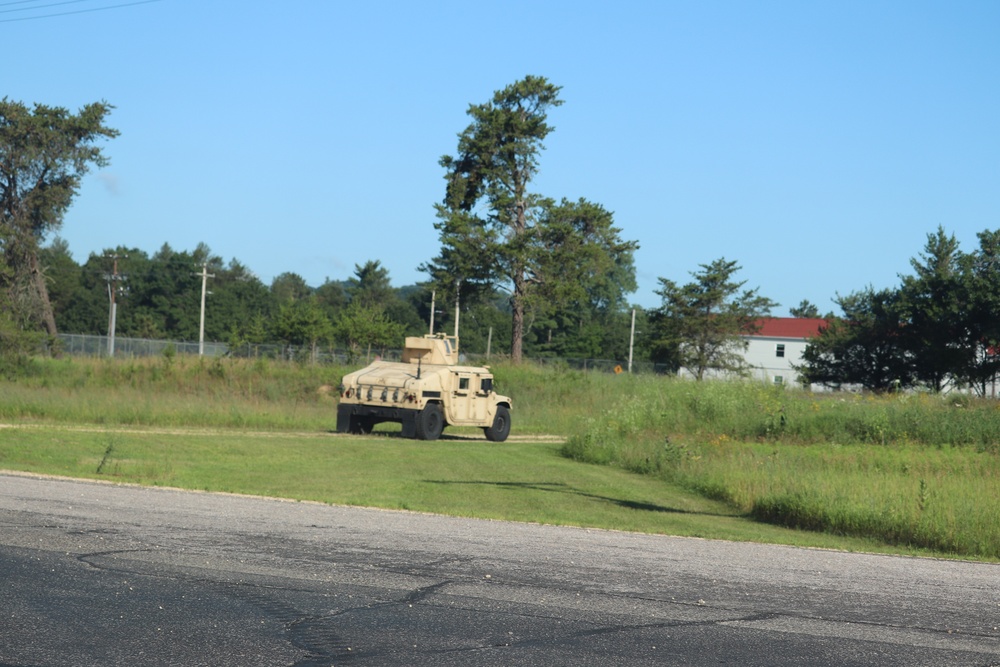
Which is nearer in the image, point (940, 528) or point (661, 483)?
point (940, 528)

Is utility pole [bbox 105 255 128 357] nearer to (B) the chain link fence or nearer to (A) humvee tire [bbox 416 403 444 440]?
(B) the chain link fence

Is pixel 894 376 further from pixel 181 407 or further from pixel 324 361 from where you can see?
pixel 181 407

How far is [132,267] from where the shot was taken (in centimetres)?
11931

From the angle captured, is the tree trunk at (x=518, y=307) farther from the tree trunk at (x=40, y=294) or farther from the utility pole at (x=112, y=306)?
the tree trunk at (x=40, y=294)

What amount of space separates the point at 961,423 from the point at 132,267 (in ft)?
338

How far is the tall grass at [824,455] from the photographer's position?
15.4m

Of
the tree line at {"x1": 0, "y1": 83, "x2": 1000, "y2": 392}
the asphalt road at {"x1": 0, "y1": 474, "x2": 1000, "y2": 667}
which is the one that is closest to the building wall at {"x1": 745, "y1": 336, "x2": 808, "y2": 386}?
the tree line at {"x1": 0, "y1": 83, "x2": 1000, "y2": 392}

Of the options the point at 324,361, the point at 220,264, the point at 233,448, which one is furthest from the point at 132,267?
the point at 233,448

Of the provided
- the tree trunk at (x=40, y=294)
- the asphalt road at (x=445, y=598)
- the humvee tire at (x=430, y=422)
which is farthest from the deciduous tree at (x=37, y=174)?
the asphalt road at (x=445, y=598)

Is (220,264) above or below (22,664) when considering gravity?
above

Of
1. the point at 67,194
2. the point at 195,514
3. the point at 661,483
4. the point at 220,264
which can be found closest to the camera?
the point at 195,514

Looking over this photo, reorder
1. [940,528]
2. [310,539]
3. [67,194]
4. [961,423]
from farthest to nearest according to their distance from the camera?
[67,194], [961,423], [940,528], [310,539]

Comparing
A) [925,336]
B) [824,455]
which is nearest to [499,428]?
[824,455]

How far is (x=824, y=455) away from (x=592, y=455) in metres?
5.10
